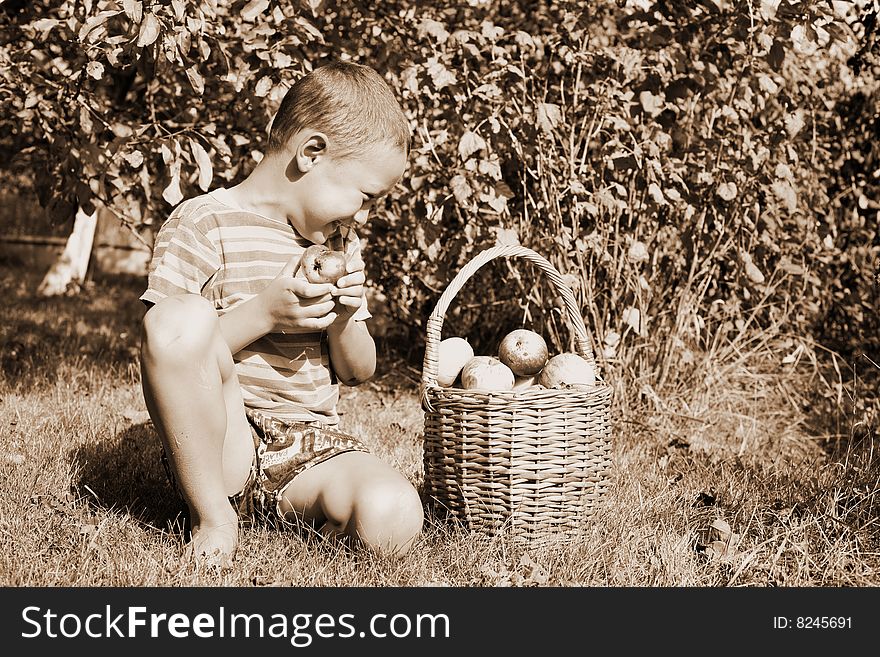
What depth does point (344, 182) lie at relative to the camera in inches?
86.5

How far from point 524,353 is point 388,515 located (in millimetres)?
648

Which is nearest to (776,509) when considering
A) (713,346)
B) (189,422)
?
(713,346)

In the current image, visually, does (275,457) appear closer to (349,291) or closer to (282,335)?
(282,335)

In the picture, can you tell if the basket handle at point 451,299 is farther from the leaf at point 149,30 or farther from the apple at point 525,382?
the leaf at point 149,30

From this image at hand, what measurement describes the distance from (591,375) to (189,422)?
3.32 ft

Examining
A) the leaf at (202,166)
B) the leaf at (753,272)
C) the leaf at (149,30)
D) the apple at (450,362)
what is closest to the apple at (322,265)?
the apple at (450,362)

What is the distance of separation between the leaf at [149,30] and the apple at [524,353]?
3.96 feet

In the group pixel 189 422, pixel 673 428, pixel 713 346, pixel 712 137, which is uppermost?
pixel 712 137

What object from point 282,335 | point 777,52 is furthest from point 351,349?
point 777,52

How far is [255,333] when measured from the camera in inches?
82.8

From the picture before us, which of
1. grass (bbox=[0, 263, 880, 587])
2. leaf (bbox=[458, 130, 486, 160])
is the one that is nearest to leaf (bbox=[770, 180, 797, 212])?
grass (bbox=[0, 263, 880, 587])

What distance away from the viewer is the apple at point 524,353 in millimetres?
2492
